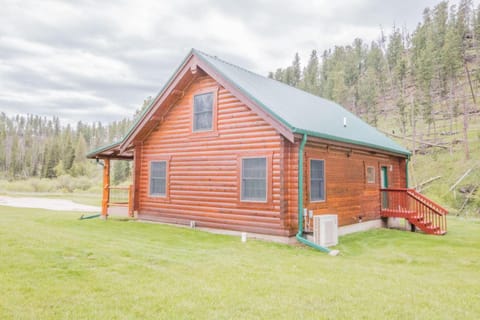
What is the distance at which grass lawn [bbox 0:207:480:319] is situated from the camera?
13.6 feet

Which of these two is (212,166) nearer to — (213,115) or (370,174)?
(213,115)

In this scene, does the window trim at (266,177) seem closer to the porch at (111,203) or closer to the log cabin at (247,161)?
the log cabin at (247,161)

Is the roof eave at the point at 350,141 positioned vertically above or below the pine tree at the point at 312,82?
below

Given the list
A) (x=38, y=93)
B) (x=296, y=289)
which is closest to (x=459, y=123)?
(x=296, y=289)

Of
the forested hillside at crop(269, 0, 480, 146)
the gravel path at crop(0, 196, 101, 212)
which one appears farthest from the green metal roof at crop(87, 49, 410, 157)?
the forested hillside at crop(269, 0, 480, 146)

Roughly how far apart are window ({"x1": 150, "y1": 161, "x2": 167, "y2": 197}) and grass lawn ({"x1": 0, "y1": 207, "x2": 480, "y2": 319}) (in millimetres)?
3573

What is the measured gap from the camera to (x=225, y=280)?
5379 millimetres

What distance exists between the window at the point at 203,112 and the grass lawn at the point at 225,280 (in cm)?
410

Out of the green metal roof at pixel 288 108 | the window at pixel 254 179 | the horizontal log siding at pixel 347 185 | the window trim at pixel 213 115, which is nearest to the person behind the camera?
the green metal roof at pixel 288 108

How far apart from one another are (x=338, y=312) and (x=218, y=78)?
8.17 meters

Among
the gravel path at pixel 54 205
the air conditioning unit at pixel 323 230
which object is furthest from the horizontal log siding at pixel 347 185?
the gravel path at pixel 54 205

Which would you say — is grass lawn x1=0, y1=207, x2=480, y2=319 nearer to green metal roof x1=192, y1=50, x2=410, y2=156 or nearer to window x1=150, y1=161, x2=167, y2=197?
green metal roof x1=192, y1=50, x2=410, y2=156

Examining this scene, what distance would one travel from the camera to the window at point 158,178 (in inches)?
495

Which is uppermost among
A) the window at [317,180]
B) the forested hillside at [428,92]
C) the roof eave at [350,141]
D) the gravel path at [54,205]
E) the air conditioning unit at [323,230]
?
the forested hillside at [428,92]
